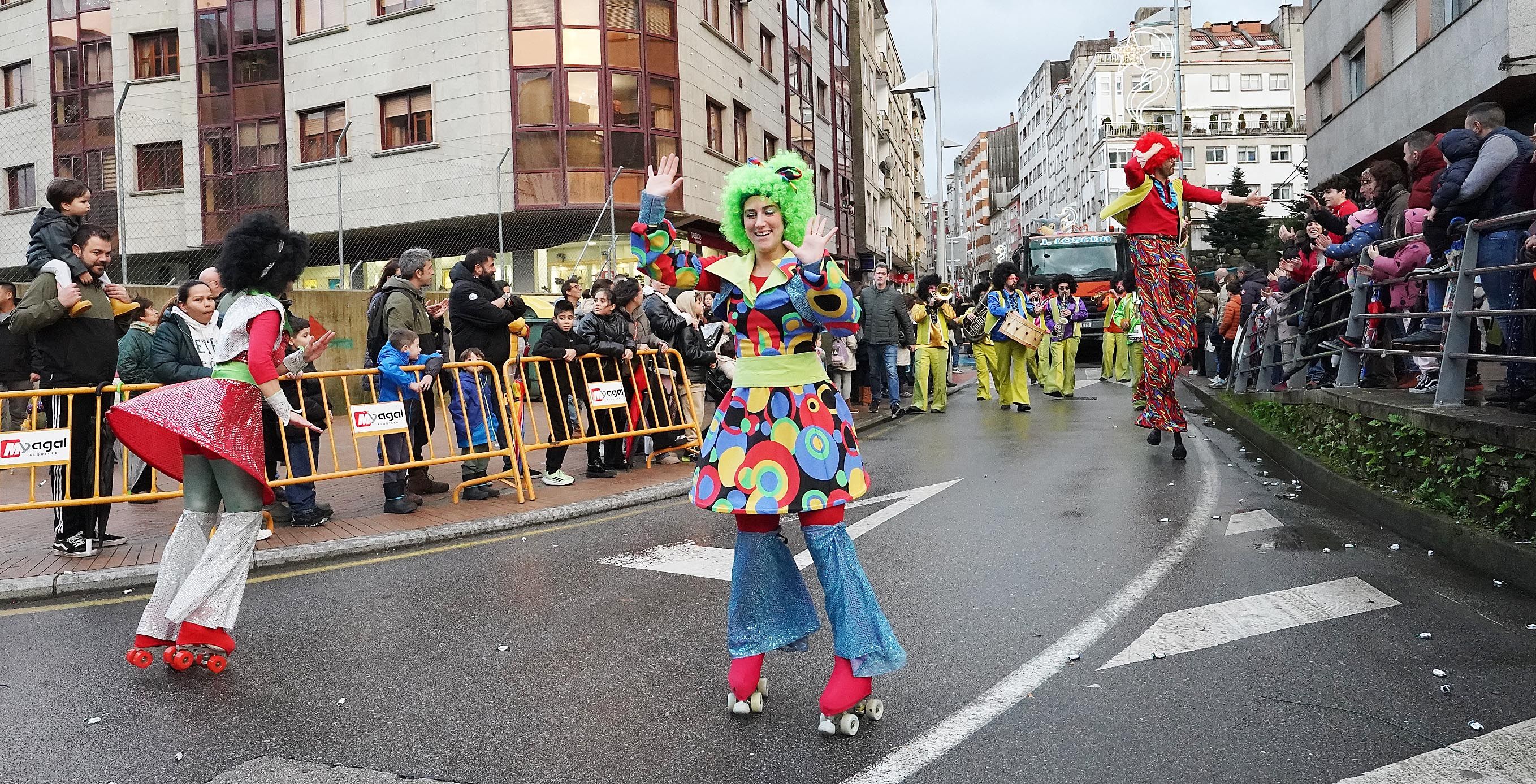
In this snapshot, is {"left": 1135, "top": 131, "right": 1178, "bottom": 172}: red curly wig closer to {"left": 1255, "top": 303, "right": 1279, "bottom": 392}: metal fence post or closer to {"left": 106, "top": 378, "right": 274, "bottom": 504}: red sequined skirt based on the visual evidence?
{"left": 1255, "top": 303, "right": 1279, "bottom": 392}: metal fence post

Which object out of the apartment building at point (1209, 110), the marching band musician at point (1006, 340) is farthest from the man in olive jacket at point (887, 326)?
the apartment building at point (1209, 110)

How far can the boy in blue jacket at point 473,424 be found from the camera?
9133 mm

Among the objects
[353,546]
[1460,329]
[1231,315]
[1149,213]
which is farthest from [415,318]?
[1231,315]

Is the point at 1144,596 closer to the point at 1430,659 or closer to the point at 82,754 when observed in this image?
the point at 1430,659

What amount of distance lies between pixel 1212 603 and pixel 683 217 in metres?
24.5

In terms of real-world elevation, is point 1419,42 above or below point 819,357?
above

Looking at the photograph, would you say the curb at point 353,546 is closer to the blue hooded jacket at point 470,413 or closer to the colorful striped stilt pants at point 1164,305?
the blue hooded jacket at point 470,413

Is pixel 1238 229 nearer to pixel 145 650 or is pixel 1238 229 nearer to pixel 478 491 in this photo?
pixel 478 491

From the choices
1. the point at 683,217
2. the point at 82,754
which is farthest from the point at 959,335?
the point at 82,754

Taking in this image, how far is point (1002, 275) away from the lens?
54.5ft

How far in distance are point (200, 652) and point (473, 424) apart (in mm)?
4461

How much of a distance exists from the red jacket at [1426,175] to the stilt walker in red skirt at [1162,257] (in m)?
1.18

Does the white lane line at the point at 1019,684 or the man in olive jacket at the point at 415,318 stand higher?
the man in olive jacket at the point at 415,318

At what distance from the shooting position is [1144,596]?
5.37 meters
